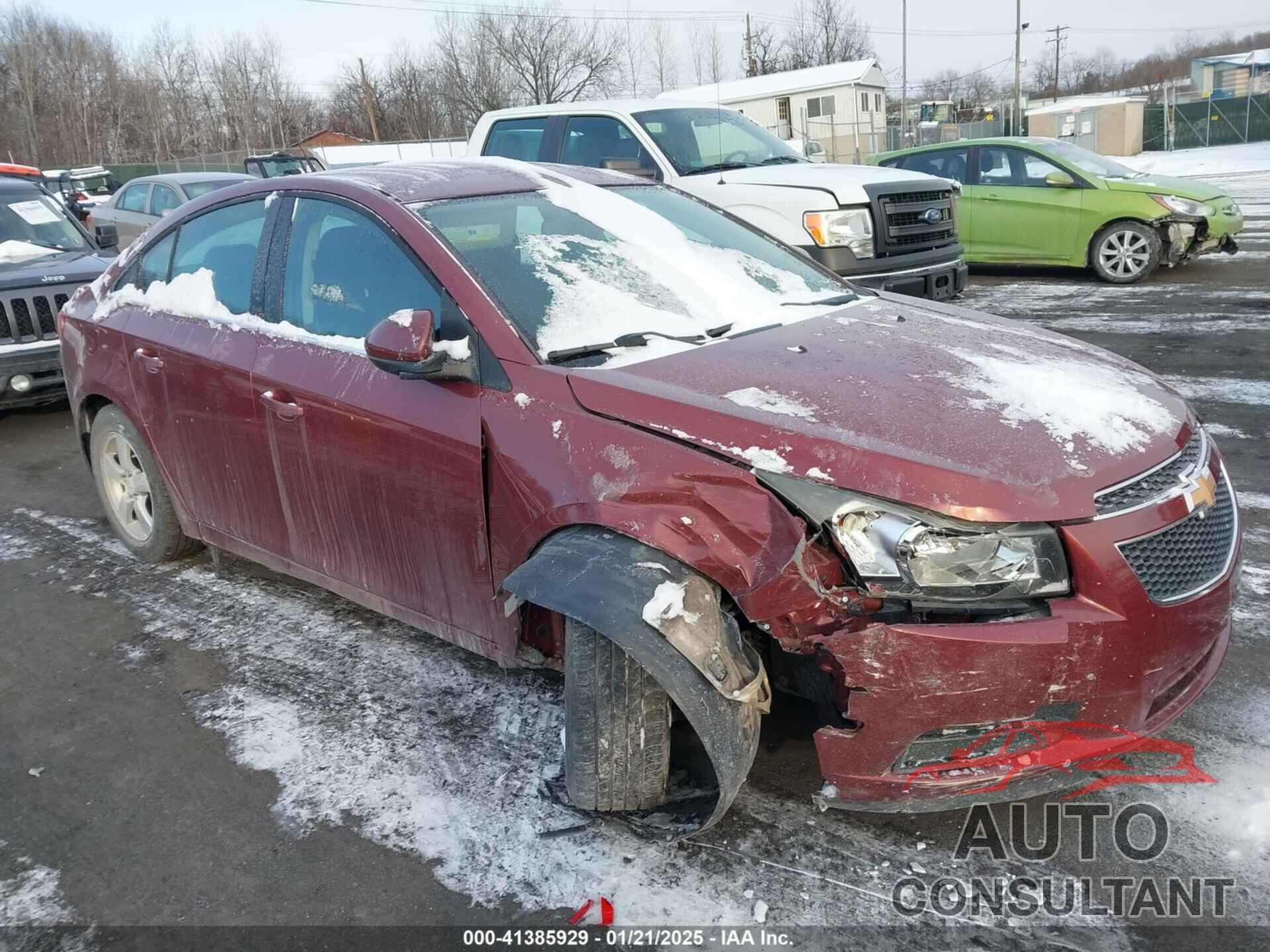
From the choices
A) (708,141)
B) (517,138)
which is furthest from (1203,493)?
(517,138)

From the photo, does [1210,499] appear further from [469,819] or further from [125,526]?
[125,526]

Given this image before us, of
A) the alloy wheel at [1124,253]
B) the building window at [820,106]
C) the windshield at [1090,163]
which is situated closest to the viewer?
the alloy wheel at [1124,253]

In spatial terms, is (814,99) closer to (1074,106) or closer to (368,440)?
(1074,106)

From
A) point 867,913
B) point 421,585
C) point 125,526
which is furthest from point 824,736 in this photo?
point 125,526

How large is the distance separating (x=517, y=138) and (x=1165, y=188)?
705 centimetres

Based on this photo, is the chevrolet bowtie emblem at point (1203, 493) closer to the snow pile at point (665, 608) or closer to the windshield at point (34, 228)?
the snow pile at point (665, 608)

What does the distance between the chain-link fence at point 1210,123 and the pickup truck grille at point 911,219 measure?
34.8 m

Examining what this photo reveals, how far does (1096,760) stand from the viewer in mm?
2391

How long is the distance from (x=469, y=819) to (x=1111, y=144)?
4247 centimetres

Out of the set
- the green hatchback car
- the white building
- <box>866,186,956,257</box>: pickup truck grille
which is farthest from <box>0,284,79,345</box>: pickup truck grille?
the white building

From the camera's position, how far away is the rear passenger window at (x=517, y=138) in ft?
28.5

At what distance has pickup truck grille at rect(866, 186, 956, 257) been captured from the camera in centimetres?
795

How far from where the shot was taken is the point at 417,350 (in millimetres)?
2848

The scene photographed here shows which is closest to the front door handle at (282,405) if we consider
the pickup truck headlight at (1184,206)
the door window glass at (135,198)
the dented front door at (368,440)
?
the dented front door at (368,440)
